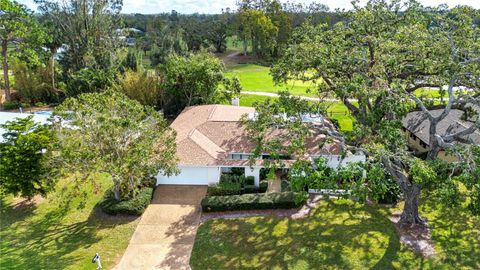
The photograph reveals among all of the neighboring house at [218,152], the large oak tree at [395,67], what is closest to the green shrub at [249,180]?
the neighboring house at [218,152]

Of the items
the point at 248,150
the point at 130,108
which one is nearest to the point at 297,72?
the point at 248,150

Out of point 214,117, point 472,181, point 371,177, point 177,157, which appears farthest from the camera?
point 214,117

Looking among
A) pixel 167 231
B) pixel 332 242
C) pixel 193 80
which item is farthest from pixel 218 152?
pixel 193 80

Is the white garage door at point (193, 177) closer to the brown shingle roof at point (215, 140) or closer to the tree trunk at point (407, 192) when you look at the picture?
the brown shingle roof at point (215, 140)

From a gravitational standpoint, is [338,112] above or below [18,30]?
below

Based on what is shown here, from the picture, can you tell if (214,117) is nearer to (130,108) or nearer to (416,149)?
(130,108)

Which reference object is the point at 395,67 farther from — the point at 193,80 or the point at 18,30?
the point at 18,30

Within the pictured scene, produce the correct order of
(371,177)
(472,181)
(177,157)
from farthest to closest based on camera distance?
(177,157), (371,177), (472,181)
